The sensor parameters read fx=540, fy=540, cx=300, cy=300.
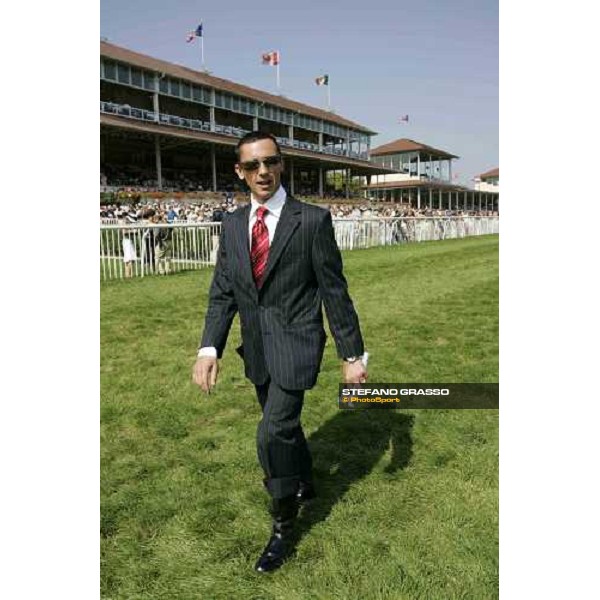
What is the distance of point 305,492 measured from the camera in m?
2.99

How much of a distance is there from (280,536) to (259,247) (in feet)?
4.45

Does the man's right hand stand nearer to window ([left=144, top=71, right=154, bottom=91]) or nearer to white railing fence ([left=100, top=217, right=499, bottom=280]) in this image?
white railing fence ([left=100, top=217, right=499, bottom=280])

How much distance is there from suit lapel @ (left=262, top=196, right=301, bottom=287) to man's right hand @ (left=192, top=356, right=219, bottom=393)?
1.69ft

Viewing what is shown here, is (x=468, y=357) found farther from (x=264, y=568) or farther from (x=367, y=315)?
(x=264, y=568)

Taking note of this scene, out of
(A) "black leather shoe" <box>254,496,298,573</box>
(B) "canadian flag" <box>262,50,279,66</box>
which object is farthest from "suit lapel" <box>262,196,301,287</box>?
(B) "canadian flag" <box>262,50,279,66</box>

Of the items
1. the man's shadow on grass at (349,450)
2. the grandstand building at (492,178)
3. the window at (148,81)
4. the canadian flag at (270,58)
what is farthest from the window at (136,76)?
the man's shadow on grass at (349,450)

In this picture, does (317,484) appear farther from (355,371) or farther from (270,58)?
(270,58)

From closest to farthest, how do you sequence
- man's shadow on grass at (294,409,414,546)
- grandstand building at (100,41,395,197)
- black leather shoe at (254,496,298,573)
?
black leather shoe at (254,496,298,573) < man's shadow on grass at (294,409,414,546) < grandstand building at (100,41,395,197)

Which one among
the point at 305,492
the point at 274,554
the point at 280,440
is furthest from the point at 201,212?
the point at 274,554

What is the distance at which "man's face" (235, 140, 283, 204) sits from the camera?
2.35m
